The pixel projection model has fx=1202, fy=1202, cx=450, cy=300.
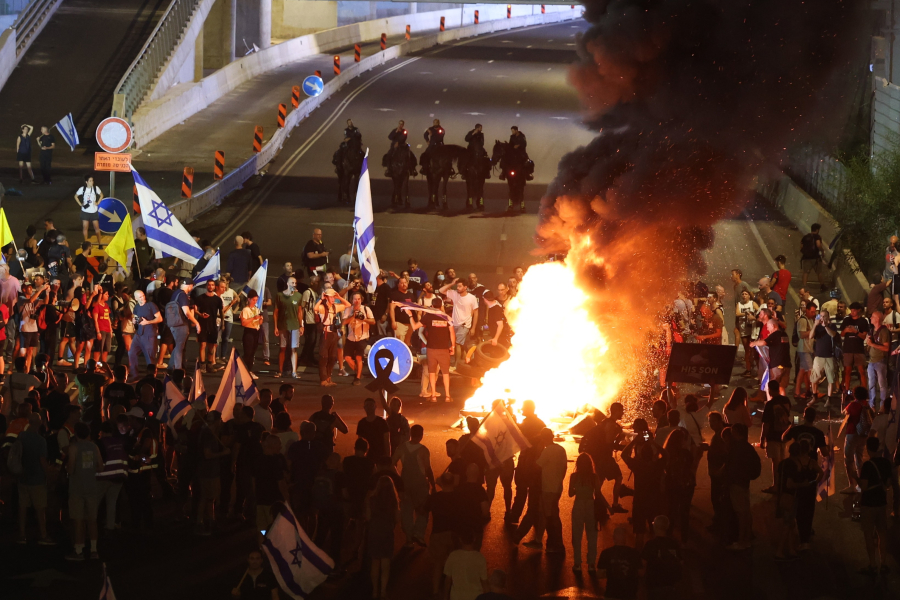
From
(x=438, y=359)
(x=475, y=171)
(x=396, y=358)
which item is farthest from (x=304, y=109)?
(x=396, y=358)

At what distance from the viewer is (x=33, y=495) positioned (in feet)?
39.1

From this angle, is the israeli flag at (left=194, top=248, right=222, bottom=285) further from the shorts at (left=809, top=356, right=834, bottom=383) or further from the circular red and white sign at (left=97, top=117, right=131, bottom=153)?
the shorts at (left=809, top=356, right=834, bottom=383)

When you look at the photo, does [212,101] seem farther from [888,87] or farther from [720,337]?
[720,337]

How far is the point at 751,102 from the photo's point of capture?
54.2ft

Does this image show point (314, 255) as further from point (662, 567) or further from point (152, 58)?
point (152, 58)

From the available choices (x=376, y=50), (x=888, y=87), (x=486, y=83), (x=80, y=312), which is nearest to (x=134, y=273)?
(x=80, y=312)

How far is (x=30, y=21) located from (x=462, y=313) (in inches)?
1026

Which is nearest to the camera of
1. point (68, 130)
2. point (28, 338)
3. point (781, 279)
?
point (28, 338)

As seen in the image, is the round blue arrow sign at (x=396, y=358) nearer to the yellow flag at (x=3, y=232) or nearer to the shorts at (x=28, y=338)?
the shorts at (x=28, y=338)

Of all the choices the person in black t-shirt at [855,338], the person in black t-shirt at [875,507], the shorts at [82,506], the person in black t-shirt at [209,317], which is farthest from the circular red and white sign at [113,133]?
the person in black t-shirt at [875,507]

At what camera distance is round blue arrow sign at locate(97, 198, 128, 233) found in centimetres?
2167

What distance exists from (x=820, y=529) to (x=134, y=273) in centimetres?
1465

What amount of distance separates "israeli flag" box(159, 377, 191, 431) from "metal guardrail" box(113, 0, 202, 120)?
22065 millimetres

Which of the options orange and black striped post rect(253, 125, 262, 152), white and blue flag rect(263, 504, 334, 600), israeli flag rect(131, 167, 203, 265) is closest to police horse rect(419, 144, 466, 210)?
orange and black striped post rect(253, 125, 262, 152)
